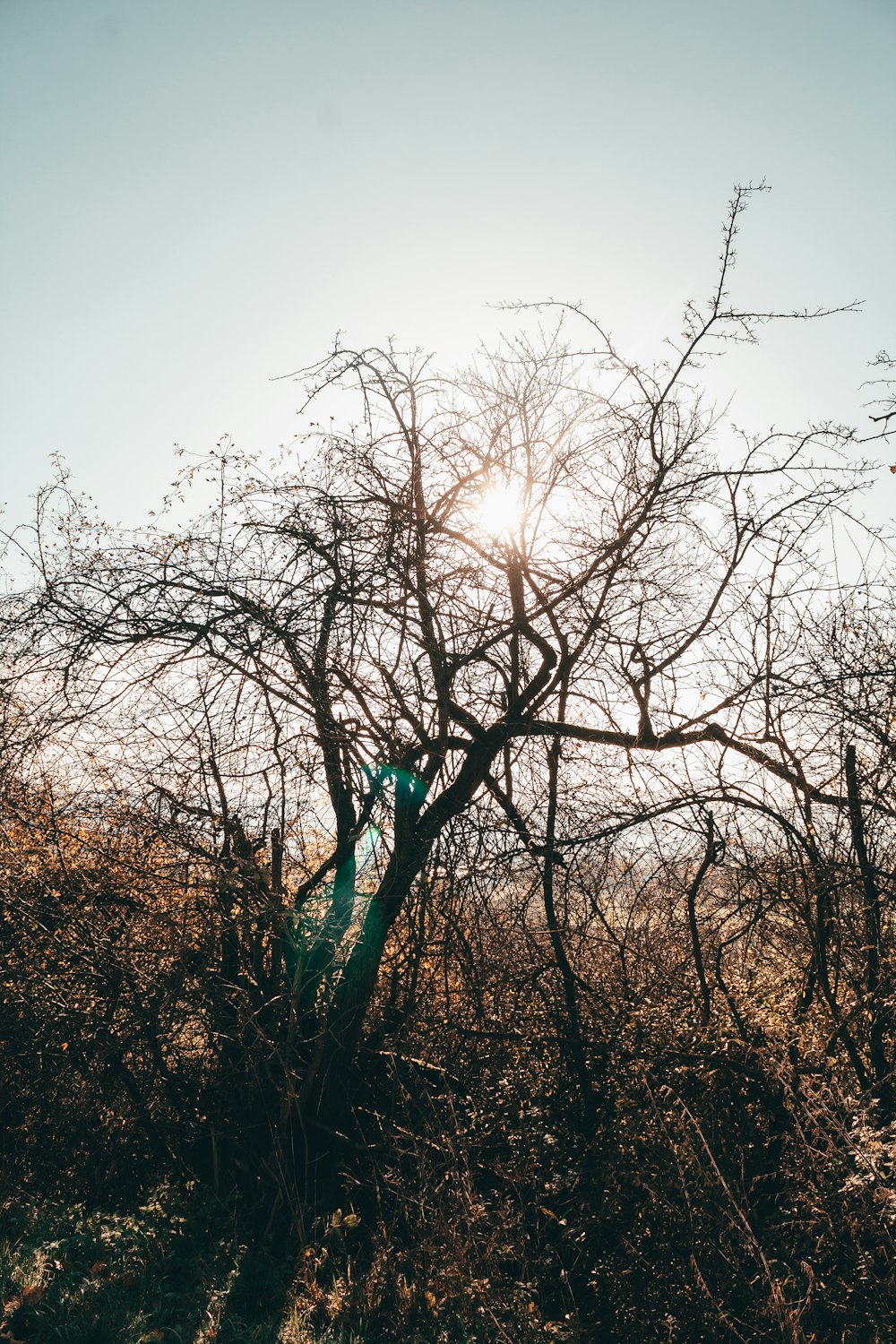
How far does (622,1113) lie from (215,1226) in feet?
7.98

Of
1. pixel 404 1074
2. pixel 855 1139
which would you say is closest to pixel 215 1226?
pixel 404 1074

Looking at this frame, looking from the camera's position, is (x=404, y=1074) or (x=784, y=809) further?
(x=404, y=1074)

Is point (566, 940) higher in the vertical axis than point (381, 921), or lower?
higher

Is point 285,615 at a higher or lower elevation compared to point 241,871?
higher

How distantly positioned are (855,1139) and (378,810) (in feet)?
9.29

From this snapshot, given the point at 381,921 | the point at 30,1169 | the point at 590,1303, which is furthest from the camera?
the point at 30,1169

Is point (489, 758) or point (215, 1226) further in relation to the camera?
point (489, 758)

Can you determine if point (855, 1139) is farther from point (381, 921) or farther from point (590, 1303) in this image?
point (381, 921)

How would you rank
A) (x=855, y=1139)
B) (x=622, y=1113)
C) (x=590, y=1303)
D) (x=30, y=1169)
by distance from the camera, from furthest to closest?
(x=30, y=1169) → (x=622, y=1113) → (x=590, y=1303) → (x=855, y=1139)

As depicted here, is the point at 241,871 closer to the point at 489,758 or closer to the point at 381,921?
the point at 381,921

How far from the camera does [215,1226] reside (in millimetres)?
4480

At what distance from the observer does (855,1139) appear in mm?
3604

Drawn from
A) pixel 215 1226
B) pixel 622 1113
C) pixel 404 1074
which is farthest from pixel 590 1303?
pixel 215 1226

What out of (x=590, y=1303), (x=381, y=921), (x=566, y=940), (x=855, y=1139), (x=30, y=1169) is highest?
(x=566, y=940)
